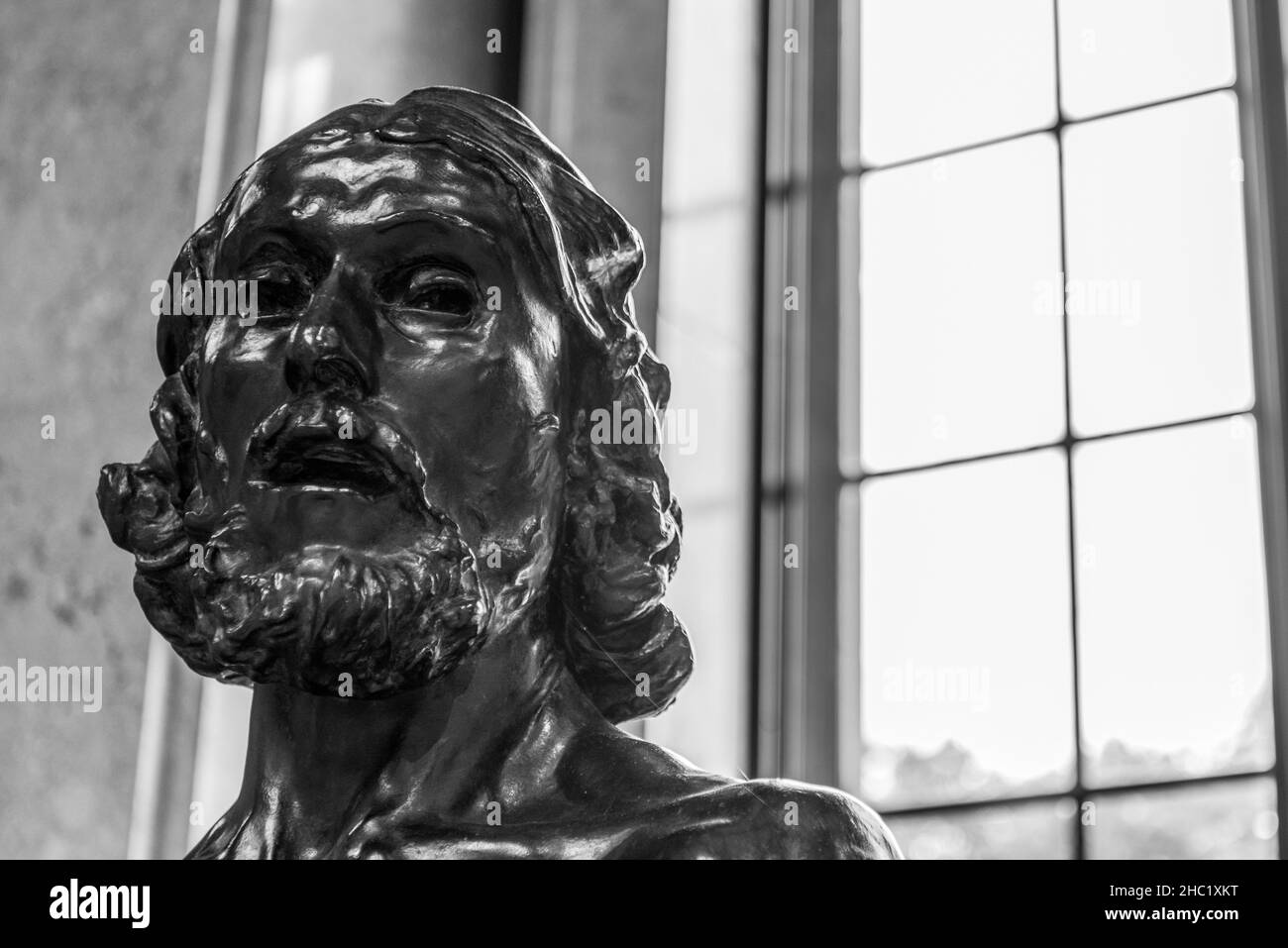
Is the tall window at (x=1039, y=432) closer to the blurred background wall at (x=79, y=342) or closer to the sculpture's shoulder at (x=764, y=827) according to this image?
the blurred background wall at (x=79, y=342)

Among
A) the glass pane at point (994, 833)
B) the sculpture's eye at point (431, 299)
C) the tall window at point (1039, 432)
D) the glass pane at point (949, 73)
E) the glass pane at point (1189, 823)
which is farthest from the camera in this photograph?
the glass pane at point (949, 73)

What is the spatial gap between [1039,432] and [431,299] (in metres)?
2.90

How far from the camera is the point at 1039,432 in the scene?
18.3ft

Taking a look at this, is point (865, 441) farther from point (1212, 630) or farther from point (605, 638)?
point (605, 638)

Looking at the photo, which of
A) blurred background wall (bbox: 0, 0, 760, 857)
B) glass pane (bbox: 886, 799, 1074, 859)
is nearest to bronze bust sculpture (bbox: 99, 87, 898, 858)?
blurred background wall (bbox: 0, 0, 760, 857)

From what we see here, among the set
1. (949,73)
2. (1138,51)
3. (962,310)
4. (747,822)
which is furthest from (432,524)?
(949,73)

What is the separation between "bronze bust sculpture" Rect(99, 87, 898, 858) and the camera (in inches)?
109

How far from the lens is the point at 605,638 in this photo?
9.96 ft

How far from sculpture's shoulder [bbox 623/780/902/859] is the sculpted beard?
0.33 metres

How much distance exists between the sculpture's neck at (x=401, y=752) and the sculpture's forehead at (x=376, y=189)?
493mm

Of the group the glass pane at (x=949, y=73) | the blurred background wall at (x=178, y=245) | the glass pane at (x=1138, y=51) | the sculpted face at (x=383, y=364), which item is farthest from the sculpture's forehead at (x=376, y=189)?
the glass pane at (x=949, y=73)

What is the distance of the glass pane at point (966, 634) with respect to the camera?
5305 mm
